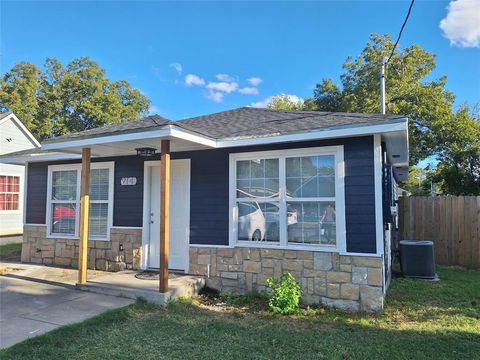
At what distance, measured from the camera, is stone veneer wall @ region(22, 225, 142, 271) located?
23.7 ft

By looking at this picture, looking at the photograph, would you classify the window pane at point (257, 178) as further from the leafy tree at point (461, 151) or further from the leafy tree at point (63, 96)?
the leafy tree at point (63, 96)

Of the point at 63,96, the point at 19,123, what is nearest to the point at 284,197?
the point at 19,123

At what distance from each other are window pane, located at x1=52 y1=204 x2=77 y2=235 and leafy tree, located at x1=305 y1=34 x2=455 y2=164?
595 inches

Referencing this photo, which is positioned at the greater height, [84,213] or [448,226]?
[84,213]

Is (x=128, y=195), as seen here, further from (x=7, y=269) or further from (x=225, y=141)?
(x=7, y=269)

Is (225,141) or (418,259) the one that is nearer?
(225,141)

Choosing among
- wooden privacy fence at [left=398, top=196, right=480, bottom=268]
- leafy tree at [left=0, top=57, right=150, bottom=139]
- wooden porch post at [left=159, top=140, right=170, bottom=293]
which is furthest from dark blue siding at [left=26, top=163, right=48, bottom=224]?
leafy tree at [left=0, top=57, right=150, bottom=139]

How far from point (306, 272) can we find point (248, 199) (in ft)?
5.12

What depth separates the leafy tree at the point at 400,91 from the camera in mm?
18016

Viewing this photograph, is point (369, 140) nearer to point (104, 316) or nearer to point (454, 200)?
point (104, 316)

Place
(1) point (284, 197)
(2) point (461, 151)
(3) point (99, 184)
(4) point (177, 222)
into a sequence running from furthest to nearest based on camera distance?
(2) point (461, 151)
(3) point (99, 184)
(4) point (177, 222)
(1) point (284, 197)

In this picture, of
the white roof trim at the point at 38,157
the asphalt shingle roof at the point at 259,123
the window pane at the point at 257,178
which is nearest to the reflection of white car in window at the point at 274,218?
the window pane at the point at 257,178

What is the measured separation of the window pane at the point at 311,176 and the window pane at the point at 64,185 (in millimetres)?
5231

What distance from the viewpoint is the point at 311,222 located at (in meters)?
5.62
